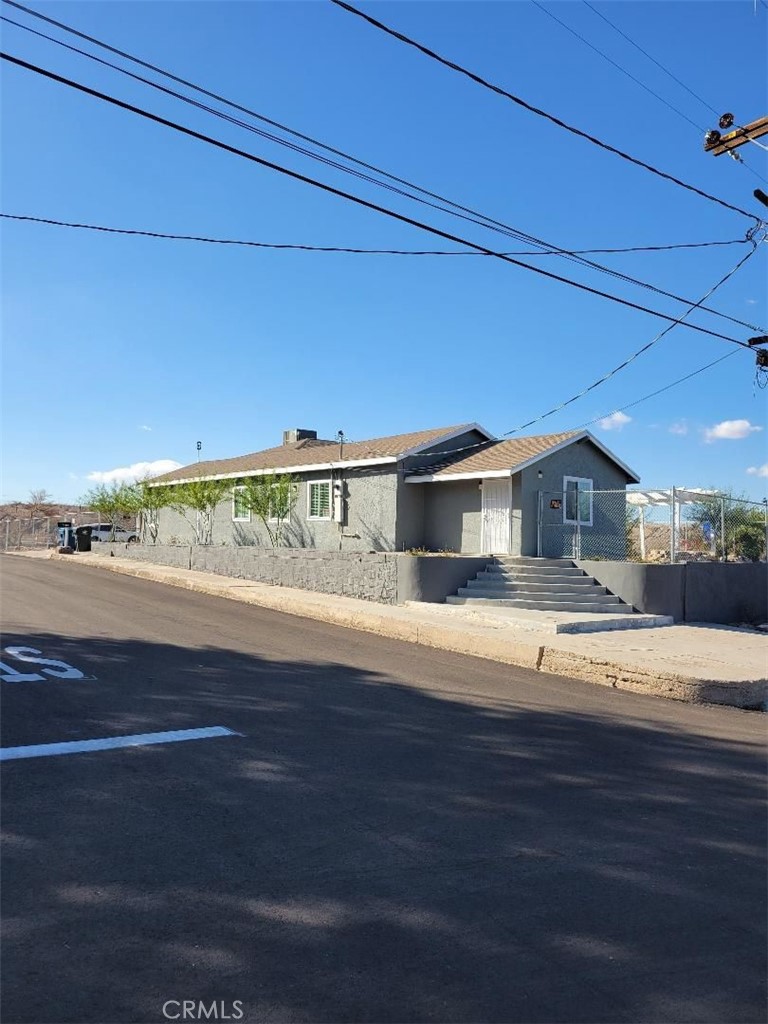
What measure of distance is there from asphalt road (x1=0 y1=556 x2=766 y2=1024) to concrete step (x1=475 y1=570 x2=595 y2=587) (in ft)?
29.7

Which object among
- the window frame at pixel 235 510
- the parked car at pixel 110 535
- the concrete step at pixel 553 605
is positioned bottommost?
the concrete step at pixel 553 605

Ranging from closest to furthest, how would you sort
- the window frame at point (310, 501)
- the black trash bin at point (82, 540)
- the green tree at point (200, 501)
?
the window frame at point (310, 501)
the green tree at point (200, 501)
the black trash bin at point (82, 540)

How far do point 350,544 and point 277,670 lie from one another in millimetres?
13524

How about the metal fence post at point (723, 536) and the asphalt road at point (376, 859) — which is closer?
the asphalt road at point (376, 859)

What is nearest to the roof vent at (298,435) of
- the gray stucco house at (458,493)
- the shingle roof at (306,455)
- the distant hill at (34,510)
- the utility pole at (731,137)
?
the shingle roof at (306,455)

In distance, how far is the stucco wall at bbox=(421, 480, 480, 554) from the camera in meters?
21.2

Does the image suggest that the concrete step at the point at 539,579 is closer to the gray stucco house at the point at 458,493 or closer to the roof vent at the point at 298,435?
the gray stucco house at the point at 458,493

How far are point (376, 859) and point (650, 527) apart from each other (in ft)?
53.8

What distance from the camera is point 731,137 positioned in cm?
1216

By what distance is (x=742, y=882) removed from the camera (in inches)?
166

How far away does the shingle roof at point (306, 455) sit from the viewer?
22781 mm

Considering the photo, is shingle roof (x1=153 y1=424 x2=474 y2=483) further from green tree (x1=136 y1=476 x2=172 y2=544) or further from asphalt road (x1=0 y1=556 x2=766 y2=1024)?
asphalt road (x1=0 y1=556 x2=766 y2=1024)

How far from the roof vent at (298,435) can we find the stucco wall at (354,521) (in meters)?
5.84

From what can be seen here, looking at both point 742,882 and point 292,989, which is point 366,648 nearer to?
point 742,882
